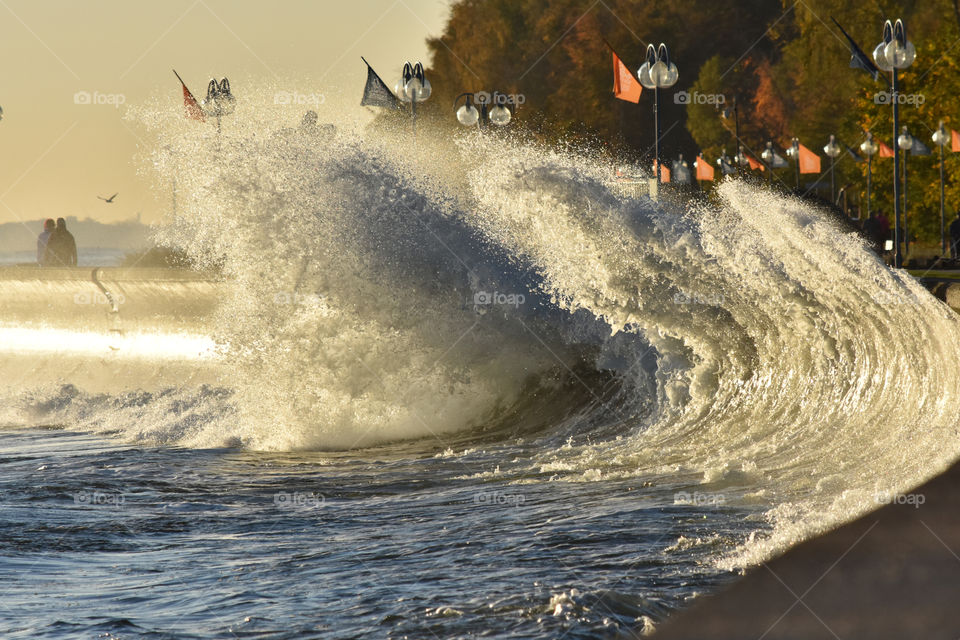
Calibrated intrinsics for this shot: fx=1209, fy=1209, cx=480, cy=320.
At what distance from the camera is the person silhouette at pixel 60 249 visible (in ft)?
92.5

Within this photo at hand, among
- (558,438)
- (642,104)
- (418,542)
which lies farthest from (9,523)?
(642,104)

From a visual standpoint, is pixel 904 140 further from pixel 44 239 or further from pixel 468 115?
pixel 44 239

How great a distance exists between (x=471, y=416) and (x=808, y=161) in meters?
31.9

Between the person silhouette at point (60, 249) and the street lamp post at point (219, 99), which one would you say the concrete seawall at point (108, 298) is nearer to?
the person silhouette at point (60, 249)

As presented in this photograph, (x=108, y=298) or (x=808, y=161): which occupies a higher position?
(x=808, y=161)

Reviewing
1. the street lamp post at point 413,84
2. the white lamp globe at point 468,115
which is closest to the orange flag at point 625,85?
the white lamp globe at point 468,115

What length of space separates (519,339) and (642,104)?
5318 cm

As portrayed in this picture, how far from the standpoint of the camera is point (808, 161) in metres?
40.5

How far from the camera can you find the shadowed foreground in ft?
10.7

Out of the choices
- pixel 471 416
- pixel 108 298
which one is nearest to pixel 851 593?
pixel 471 416

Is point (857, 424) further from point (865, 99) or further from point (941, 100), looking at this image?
point (865, 99)

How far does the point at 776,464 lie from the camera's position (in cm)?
729

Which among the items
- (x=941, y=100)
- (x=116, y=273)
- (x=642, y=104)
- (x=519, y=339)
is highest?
(x=642, y=104)

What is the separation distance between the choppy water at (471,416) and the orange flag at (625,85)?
1394 centimetres
